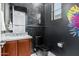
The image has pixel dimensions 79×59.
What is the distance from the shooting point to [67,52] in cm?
156

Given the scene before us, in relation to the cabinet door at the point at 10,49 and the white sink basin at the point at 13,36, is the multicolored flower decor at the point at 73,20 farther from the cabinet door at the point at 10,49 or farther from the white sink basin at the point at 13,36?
the cabinet door at the point at 10,49

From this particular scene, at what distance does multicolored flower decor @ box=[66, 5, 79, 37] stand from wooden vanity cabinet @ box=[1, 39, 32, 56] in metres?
0.51

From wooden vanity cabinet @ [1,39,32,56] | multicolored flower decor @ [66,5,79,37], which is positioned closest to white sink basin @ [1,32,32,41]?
wooden vanity cabinet @ [1,39,32,56]

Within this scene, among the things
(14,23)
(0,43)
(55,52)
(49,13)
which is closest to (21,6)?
(14,23)

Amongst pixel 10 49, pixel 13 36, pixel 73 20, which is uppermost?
pixel 73 20

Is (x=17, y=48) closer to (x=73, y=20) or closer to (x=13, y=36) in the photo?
(x=13, y=36)

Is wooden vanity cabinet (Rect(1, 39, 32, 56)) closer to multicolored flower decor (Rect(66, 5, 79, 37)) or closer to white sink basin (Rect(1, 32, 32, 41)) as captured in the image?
white sink basin (Rect(1, 32, 32, 41))

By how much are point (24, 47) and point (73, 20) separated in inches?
25.4

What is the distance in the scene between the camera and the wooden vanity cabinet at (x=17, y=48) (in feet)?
5.04

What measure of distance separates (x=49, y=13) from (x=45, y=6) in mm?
93

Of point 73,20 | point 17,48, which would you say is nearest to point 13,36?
point 17,48

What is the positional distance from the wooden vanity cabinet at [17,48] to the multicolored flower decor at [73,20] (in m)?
0.51

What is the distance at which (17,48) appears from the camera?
5.11ft

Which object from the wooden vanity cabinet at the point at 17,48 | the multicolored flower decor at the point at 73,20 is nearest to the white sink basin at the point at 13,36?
the wooden vanity cabinet at the point at 17,48
